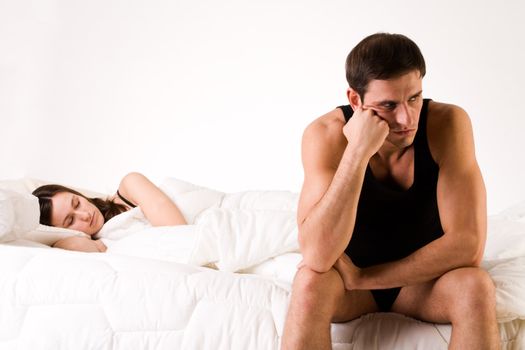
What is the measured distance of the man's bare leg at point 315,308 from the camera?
136cm

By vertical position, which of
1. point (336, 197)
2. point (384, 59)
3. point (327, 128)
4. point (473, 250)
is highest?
point (384, 59)

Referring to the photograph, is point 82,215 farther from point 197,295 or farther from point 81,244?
point 197,295

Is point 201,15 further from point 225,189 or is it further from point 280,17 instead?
point 225,189

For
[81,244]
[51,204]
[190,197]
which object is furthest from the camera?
[190,197]

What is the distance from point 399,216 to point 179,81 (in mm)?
2577

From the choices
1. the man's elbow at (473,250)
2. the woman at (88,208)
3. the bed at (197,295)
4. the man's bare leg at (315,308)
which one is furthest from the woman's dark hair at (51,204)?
the man's elbow at (473,250)

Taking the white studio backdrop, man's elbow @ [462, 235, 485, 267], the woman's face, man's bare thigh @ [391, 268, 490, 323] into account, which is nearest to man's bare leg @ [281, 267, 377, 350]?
man's bare thigh @ [391, 268, 490, 323]

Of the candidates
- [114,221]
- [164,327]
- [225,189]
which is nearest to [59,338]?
[164,327]

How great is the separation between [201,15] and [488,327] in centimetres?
300

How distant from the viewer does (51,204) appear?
2377 mm

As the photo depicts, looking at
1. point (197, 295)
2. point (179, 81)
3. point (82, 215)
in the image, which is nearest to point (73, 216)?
point (82, 215)

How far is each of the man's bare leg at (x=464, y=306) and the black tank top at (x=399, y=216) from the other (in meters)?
0.14

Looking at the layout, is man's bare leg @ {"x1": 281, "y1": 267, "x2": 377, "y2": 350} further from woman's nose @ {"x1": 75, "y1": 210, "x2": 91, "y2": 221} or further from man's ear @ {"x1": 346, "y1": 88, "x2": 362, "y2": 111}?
woman's nose @ {"x1": 75, "y1": 210, "x2": 91, "y2": 221}

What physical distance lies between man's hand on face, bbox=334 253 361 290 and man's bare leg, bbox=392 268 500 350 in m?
0.15
